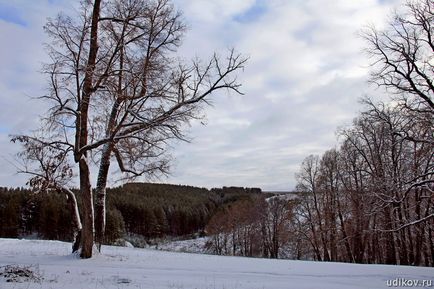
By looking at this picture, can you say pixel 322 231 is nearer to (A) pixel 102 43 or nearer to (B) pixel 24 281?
(A) pixel 102 43

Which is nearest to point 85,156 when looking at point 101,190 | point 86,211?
point 86,211

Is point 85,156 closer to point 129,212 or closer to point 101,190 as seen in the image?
point 101,190

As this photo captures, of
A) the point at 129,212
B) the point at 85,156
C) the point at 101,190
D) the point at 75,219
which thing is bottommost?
the point at 75,219

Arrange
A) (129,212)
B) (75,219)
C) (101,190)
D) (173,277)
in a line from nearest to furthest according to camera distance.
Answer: (173,277)
(75,219)
(101,190)
(129,212)

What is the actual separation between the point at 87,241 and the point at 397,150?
20.8 m

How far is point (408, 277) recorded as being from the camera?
45.6 ft

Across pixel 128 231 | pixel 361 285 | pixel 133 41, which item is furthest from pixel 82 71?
pixel 128 231

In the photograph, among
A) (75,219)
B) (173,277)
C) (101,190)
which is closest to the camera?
(173,277)

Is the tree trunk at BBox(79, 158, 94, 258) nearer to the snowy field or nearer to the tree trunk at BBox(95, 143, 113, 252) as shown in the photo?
the snowy field

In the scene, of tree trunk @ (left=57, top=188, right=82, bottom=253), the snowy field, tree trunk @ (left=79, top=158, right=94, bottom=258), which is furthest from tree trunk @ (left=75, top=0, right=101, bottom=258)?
tree trunk @ (left=57, top=188, right=82, bottom=253)

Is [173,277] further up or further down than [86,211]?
further down

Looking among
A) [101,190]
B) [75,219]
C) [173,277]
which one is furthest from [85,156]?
[173,277]

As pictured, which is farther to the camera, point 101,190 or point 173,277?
point 101,190

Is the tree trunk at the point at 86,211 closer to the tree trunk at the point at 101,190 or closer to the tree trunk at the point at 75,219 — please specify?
the tree trunk at the point at 75,219
